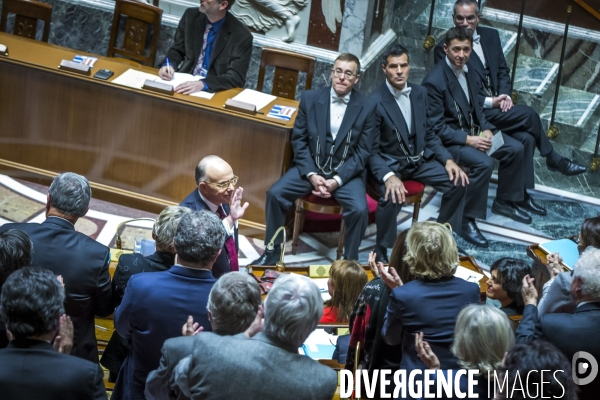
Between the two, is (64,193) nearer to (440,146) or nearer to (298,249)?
(298,249)

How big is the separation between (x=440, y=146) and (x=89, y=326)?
346cm

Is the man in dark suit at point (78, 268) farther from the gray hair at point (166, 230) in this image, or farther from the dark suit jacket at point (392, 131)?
the dark suit jacket at point (392, 131)

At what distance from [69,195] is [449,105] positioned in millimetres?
3649

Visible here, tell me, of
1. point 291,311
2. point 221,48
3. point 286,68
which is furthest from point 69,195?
point 286,68

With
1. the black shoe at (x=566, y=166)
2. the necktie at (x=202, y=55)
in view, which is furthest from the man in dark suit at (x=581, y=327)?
the necktie at (x=202, y=55)

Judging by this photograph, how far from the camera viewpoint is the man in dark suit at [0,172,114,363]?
11.6 ft

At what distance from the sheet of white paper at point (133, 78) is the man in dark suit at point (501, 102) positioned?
2.28 meters

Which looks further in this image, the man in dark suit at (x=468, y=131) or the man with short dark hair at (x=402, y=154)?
the man in dark suit at (x=468, y=131)

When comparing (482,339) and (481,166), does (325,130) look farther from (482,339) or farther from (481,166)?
(482,339)

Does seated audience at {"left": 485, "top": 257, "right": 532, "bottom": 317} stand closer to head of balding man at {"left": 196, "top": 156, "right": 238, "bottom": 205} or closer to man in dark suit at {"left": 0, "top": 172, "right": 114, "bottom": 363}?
head of balding man at {"left": 196, "top": 156, "right": 238, "bottom": 205}

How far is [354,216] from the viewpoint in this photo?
5.82 metres

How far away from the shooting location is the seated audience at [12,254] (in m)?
3.21

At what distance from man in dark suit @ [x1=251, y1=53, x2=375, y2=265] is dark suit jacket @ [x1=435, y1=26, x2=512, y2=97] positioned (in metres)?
1.29

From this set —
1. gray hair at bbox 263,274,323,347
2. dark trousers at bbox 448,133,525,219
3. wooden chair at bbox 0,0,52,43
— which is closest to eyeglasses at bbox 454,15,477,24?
dark trousers at bbox 448,133,525,219
